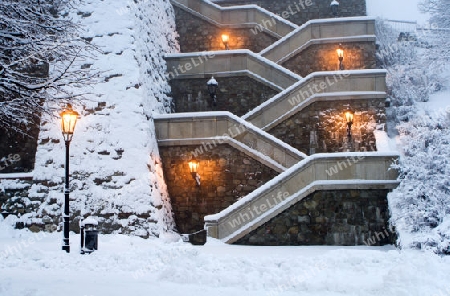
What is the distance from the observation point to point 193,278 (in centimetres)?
768

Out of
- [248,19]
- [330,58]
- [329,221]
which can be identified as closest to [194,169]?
[329,221]

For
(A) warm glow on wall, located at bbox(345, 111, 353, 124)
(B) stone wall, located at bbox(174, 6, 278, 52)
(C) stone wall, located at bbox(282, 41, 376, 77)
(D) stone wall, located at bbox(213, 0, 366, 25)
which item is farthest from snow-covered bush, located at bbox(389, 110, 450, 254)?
(D) stone wall, located at bbox(213, 0, 366, 25)

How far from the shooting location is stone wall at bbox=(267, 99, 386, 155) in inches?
656

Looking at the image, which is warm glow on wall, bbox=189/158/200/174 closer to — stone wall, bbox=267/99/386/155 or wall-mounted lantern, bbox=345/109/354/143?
stone wall, bbox=267/99/386/155

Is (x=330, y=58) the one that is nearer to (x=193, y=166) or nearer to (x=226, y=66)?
(x=226, y=66)

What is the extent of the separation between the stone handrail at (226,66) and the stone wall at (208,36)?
9.95 ft

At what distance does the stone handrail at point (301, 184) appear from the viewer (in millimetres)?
12672

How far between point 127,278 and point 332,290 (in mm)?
3423

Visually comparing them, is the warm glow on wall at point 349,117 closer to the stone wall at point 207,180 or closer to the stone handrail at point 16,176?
the stone wall at point 207,180

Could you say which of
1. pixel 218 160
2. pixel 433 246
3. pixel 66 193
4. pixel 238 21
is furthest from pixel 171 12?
pixel 433 246

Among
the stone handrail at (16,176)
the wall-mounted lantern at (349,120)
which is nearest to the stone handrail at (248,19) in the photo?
the wall-mounted lantern at (349,120)

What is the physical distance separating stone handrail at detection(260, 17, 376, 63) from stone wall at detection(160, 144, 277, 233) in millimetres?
6502

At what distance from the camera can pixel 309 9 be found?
76.7ft

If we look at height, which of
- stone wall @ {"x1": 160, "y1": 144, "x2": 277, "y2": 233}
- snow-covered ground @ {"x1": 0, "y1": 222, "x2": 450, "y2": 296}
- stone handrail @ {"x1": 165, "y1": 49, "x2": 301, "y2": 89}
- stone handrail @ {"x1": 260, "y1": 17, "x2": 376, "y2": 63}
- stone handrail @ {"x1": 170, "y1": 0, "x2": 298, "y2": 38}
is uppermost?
stone handrail @ {"x1": 170, "y1": 0, "x2": 298, "y2": 38}
